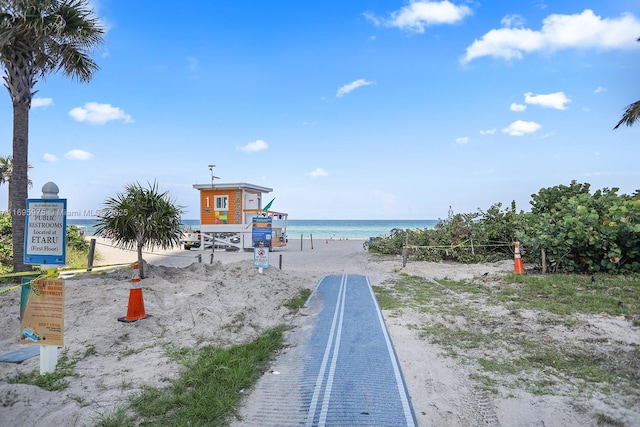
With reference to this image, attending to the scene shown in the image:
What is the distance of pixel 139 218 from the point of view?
1010 cm

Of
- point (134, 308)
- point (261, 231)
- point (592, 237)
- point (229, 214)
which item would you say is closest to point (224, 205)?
point (229, 214)

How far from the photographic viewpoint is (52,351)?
439 cm

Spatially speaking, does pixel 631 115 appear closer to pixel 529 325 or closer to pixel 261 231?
pixel 529 325

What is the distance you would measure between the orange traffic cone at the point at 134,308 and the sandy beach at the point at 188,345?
0.57 ft

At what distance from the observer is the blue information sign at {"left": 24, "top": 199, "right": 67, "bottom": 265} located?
14.8 ft

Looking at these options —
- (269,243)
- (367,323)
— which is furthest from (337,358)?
(269,243)

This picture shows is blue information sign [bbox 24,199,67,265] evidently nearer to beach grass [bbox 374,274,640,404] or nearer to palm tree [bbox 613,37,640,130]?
beach grass [bbox 374,274,640,404]

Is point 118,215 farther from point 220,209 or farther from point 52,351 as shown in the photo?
point 220,209

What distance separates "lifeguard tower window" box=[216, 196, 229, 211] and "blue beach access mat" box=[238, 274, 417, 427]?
19.6 metres

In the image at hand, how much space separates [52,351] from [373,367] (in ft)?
12.0

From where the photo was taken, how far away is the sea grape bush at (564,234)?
1067 cm

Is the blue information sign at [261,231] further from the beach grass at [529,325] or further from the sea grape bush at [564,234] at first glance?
the beach grass at [529,325]

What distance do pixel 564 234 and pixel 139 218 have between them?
11.7 m

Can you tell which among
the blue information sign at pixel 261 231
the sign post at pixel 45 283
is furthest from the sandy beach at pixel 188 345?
the blue information sign at pixel 261 231
